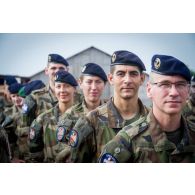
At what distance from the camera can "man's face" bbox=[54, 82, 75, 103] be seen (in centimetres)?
331

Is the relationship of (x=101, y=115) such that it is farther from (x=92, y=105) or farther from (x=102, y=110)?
(x=92, y=105)

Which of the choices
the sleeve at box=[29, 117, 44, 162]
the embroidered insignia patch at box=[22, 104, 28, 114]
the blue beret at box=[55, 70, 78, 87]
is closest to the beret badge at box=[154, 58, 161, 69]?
the blue beret at box=[55, 70, 78, 87]

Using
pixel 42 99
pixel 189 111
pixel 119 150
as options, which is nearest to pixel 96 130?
pixel 119 150

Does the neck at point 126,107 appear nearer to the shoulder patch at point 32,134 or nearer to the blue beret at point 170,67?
the blue beret at point 170,67

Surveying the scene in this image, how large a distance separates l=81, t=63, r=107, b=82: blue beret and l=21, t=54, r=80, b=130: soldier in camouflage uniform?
214 millimetres

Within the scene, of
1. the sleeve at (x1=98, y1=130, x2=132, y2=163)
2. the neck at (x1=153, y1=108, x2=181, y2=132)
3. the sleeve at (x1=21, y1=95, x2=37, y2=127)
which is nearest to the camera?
the sleeve at (x1=98, y1=130, x2=132, y2=163)

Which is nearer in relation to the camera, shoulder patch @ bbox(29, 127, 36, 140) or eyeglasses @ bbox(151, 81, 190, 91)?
eyeglasses @ bbox(151, 81, 190, 91)

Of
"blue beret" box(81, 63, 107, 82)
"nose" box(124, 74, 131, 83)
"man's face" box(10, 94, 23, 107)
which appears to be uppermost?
"blue beret" box(81, 63, 107, 82)

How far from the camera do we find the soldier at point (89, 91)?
123 inches

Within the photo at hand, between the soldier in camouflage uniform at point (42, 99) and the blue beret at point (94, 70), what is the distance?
0.21 metres

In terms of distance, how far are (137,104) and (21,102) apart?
130 centimetres

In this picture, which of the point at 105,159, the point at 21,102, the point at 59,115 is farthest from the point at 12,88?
the point at 105,159

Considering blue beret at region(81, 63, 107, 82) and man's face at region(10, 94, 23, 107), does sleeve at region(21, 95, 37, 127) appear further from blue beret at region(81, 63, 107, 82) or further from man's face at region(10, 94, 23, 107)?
blue beret at region(81, 63, 107, 82)

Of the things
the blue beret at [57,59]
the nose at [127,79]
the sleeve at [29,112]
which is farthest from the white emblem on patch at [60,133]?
the nose at [127,79]
